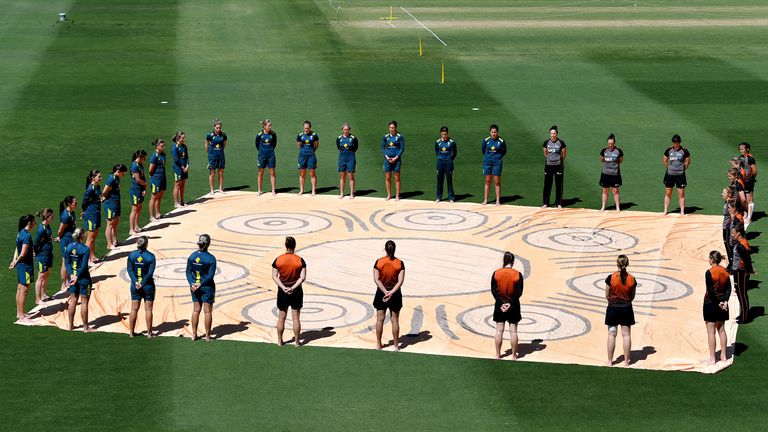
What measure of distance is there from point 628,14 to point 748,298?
42.6 m

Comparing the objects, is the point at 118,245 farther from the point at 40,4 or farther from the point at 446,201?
the point at 40,4

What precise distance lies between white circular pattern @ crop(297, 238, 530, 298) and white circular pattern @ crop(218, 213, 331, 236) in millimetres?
1349

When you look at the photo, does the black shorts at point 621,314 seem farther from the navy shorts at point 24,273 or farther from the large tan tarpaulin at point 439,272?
the navy shorts at point 24,273

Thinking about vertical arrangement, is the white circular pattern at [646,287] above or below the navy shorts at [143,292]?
below

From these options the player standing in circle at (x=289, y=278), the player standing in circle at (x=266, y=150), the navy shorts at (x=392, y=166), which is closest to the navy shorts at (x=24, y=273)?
the player standing in circle at (x=289, y=278)

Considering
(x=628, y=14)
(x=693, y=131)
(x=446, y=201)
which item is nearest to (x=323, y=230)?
(x=446, y=201)

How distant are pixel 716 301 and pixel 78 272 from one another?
10718mm

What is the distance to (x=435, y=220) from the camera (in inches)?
1130

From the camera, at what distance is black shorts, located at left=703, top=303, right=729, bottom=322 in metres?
19.7

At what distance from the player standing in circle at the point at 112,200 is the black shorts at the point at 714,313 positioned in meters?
12.5

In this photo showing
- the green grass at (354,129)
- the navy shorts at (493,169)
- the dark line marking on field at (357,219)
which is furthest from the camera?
the navy shorts at (493,169)

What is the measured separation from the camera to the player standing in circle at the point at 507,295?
63.9 ft

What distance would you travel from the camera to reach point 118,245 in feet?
86.4

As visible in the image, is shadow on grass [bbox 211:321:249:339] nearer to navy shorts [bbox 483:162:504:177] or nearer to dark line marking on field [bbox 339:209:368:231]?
dark line marking on field [bbox 339:209:368:231]
